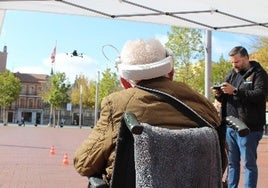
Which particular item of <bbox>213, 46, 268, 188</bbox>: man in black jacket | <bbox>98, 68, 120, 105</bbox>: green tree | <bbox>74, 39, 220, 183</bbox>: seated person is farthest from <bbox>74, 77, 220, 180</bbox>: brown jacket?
<bbox>98, 68, 120, 105</bbox>: green tree

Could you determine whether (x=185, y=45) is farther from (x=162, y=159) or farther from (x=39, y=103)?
(x=39, y=103)

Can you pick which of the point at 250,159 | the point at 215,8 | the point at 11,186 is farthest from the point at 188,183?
the point at 11,186

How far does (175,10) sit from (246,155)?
2208mm

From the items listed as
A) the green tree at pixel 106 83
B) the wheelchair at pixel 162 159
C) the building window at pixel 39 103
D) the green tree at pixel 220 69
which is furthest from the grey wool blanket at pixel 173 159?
the building window at pixel 39 103

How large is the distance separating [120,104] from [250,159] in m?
2.79

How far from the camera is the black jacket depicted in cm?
433

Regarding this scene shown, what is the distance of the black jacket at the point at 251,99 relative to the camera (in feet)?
14.2

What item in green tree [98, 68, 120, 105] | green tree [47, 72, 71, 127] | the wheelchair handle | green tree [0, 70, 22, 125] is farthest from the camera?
green tree [0, 70, 22, 125]

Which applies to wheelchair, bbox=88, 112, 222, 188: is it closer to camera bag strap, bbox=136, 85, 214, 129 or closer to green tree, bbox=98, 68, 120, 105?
camera bag strap, bbox=136, 85, 214, 129

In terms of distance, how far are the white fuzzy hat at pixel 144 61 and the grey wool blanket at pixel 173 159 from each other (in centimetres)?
33

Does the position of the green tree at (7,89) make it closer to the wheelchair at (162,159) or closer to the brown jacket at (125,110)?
the brown jacket at (125,110)

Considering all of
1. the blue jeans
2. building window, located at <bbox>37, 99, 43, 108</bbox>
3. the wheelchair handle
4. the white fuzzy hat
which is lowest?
the blue jeans

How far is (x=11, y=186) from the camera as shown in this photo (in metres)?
6.81

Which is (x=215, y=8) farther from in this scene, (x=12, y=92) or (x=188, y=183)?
(x=12, y=92)
